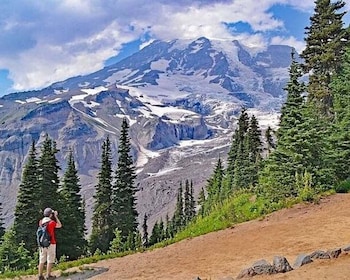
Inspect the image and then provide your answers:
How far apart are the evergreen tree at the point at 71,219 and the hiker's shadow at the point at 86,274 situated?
82.0ft

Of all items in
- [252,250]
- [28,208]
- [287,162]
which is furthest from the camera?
[28,208]

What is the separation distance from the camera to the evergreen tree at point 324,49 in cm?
3641

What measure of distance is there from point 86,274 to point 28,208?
31.3 meters

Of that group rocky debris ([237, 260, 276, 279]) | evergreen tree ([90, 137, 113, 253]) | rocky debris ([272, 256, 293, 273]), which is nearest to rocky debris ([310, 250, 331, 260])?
rocky debris ([272, 256, 293, 273])

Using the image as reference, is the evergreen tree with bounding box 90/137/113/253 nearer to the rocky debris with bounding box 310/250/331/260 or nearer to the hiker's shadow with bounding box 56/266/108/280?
the hiker's shadow with bounding box 56/266/108/280

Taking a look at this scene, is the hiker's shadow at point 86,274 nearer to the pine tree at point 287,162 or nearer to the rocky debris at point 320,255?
the rocky debris at point 320,255

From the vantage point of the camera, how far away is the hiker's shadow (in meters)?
15.4

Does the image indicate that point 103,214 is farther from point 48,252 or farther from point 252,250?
point 252,250

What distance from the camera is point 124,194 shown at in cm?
5684

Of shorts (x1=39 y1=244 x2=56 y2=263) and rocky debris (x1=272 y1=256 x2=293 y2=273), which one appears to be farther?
shorts (x1=39 y1=244 x2=56 y2=263)

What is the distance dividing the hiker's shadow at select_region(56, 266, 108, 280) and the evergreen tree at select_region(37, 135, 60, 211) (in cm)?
3070

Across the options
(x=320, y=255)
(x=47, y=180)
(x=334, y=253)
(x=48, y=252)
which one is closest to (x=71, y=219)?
(x=47, y=180)

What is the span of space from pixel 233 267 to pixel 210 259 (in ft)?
4.95

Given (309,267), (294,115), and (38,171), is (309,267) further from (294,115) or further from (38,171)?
(38,171)
